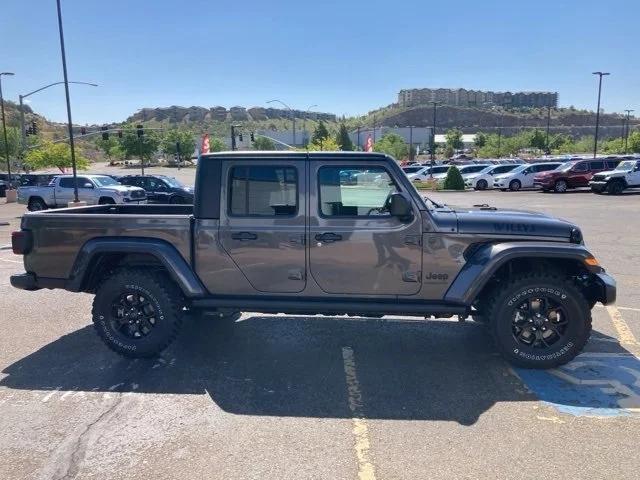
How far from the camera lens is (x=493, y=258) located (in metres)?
4.43

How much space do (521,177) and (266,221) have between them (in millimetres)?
30004

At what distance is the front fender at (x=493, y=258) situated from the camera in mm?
4426

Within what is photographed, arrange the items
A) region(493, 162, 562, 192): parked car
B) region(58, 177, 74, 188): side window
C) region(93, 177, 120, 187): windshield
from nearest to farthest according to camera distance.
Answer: region(93, 177, 120, 187): windshield → region(58, 177, 74, 188): side window → region(493, 162, 562, 192): parked car

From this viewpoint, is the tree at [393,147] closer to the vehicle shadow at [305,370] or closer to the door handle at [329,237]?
the vehicle shadow at [305,370]

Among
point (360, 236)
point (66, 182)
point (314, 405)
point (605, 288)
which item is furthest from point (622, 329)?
point (66, 182)

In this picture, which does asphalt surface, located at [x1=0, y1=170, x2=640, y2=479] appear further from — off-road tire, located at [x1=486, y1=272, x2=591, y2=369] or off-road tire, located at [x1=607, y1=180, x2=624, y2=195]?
off-road tire, located at [x1=607, y1=180, x2=624, y2=195]

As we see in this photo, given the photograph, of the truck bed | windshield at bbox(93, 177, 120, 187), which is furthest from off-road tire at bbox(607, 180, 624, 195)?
the truck bed

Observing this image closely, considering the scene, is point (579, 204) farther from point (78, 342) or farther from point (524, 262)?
point (78, 342)

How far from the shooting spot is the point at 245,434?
11.8ft

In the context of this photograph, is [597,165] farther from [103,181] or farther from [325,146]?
[103,181]

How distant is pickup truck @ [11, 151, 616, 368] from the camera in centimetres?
456

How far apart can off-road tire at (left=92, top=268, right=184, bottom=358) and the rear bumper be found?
393 centimetres

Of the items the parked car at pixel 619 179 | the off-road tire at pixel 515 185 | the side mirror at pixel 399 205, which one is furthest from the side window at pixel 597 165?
the side mirror at pixel 399 205

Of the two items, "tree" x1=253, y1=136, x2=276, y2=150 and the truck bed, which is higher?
"tree" x1=253, y1=136, x2=276, y2=150
